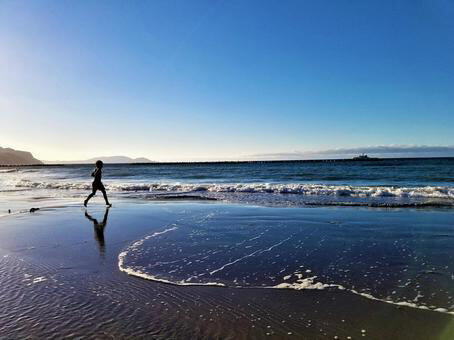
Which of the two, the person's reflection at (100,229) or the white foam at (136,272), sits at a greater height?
the person's reflection at (100,229)

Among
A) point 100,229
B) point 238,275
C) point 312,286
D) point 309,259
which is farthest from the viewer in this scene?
point 100,229

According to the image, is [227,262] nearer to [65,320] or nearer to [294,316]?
[294,316]

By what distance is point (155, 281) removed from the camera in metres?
6.37

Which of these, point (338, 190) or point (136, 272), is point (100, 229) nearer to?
point (136, 272)

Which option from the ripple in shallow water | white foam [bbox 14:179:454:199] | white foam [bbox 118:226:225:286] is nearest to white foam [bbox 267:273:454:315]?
the ripple in shallow water

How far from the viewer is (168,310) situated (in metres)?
5.10

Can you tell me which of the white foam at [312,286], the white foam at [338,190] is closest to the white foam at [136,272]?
the white foam at [312,286]

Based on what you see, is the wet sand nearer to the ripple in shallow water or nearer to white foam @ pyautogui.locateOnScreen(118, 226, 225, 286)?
white foam @ pyautogui.locateOnScreen(118, 226, 225, 286)

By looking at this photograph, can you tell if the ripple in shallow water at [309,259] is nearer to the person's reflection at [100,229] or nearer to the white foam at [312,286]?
the white foam at [312,286]

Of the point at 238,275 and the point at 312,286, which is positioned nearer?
the point at 312,286

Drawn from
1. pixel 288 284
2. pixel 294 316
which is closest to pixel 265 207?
pixel 288 284

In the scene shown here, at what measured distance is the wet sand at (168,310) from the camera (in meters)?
4.43

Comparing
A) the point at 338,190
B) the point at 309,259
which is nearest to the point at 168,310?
the point at 309,259

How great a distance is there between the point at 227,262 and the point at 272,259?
92 cm
